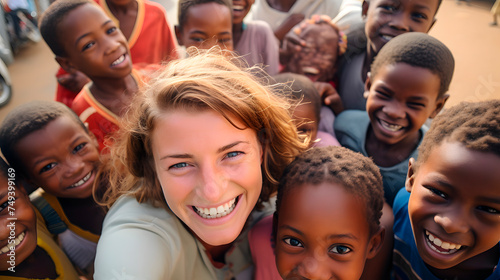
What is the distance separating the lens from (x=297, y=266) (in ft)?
3.71

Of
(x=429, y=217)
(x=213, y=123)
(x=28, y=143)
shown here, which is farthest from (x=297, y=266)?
(x=28, y=143)

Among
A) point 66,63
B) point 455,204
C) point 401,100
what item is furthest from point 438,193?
point 66,63

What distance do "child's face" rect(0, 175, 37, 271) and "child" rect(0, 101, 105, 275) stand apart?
148 mm

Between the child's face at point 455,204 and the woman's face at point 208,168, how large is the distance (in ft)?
1.82

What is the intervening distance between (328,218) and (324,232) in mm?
48

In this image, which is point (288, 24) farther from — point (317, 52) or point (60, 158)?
point (60, 158)

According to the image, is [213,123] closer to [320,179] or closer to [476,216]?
[320,179]

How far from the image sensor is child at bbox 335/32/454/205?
1509mm

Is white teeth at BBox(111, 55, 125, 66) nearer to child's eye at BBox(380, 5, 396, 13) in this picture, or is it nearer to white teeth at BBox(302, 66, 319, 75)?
white teeth at BBox(302, 66, 319, 75)

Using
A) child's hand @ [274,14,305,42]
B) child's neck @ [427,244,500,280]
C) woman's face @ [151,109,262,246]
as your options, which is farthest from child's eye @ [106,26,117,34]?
child's neck @ [427,244,500,280]

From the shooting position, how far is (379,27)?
196 cm

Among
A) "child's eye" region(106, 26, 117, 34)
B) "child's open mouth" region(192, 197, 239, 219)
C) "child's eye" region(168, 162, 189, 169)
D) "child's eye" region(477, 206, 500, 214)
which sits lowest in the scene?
"child's open mouth" region(192, 197, 239, 219)

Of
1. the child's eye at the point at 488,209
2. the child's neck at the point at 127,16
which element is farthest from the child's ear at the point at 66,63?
the child's eye at the point at 488,209

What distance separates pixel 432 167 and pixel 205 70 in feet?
2.70
